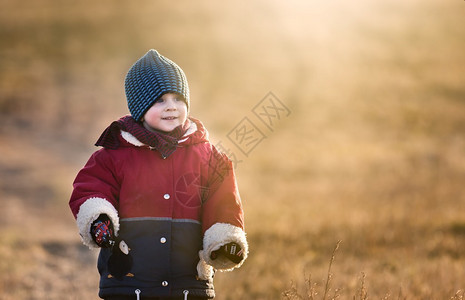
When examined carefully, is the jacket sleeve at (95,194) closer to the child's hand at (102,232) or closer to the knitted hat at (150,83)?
the child's hand at (102,232)

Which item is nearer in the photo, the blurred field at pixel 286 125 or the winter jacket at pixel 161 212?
the winter jacket at pixel 161 212

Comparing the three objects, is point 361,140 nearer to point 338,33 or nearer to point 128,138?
point 338,33

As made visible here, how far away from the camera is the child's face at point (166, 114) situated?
295cm

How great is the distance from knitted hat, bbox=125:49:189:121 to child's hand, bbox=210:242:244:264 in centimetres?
77

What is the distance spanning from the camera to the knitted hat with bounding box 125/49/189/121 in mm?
2955

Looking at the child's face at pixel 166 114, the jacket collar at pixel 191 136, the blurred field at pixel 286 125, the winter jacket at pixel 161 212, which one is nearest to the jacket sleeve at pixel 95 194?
the winter jacket at pixel 161 212

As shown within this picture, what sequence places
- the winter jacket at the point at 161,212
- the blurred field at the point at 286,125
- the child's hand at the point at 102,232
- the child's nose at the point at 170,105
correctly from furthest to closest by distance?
1. the blurred field at the point at 286,125
2. the child's nose at the point at 170,105
3. the winter jacket at the point at 161,212
4. the child's hand at the point at 102,232

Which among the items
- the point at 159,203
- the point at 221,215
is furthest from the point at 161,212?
the point at 221,215

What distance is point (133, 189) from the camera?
2.88 meters

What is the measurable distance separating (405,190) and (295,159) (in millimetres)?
6051

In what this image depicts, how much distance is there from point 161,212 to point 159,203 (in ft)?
0.14

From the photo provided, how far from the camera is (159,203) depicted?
2.88 metres

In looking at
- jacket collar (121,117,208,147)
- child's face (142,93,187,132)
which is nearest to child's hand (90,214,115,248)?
jacket collar (121,117,208,147)

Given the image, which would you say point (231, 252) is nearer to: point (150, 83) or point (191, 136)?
point (191, 136)
